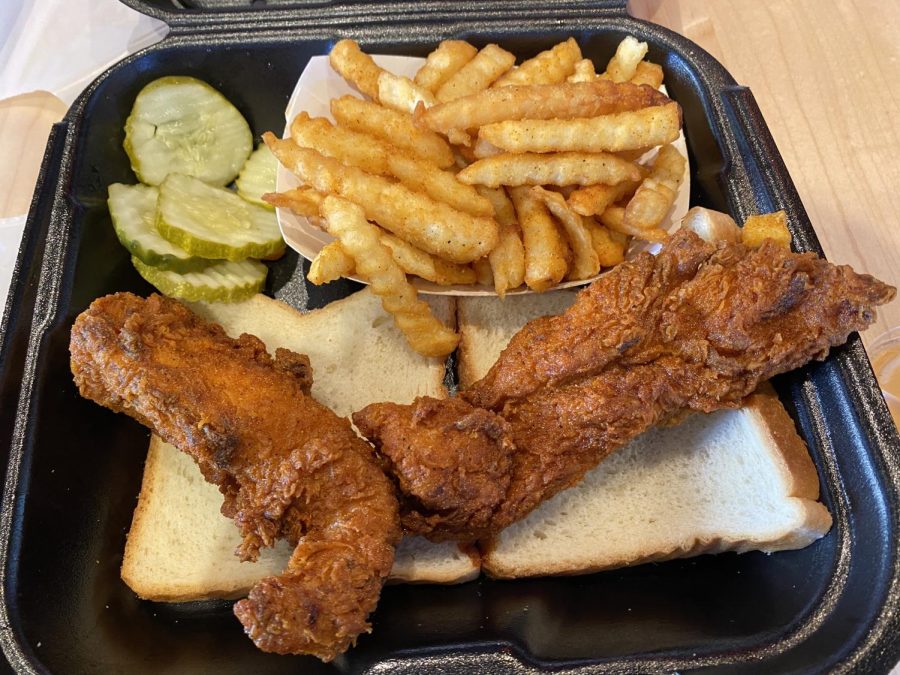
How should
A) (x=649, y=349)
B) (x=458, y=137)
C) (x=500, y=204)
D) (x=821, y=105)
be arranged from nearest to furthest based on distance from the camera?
(x=649, y=349) < (x=458, y=137) < (x=500, y=204) < (x=821, y=105)

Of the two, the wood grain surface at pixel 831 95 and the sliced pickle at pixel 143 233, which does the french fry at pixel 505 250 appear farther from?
the wood grain surface at pixel 831 95

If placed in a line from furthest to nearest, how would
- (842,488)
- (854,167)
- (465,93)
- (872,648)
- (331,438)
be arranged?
(854,167)
(465,93)
(842,488)
(331,438)
(872,648)

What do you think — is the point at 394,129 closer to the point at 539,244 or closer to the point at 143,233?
the point at 539,244

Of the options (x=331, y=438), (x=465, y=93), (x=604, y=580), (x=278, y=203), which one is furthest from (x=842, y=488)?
(x=278, y=203)

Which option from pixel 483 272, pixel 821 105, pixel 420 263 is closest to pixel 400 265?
pixel 420 263

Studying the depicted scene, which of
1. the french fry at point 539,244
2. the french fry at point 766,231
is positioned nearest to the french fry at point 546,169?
the french fry at point 539,244

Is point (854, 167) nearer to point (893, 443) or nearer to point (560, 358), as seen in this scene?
point (893, 443)
